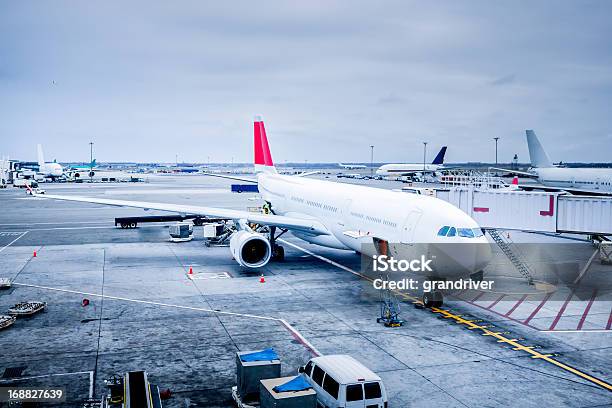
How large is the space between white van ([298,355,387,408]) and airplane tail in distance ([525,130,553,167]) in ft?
244

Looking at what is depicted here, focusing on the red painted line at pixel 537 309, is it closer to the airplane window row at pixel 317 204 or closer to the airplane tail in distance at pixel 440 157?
the airplane window row at pixel 317 204

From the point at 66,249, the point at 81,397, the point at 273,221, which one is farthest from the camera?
the point at 66,249

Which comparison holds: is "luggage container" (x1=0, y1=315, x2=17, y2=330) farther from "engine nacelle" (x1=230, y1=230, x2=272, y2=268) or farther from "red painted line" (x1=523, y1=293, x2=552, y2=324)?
"red painted line" (x1=523, y1=293, x2=552, y2=324)

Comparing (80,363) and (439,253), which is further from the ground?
(439,253)

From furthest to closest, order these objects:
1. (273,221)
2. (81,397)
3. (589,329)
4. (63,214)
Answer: (63,214), (273,221), (589,329), (81,397)

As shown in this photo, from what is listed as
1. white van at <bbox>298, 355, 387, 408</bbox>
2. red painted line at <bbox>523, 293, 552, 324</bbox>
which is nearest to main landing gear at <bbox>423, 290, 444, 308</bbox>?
red painted line at <bbox>523, 293, 552, 324</bbox>

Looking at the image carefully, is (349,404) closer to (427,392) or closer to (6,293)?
(427,392)

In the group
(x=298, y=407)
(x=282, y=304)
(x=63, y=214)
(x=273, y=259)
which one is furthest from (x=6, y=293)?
(x=63, y=214)

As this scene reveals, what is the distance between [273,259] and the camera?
35125 millimetres

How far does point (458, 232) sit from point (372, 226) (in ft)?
16.5

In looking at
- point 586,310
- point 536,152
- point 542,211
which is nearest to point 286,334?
point 586,310

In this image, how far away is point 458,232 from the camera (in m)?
21.7

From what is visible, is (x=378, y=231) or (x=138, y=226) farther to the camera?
(x=138, y=226)

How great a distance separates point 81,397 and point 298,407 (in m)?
6.02
